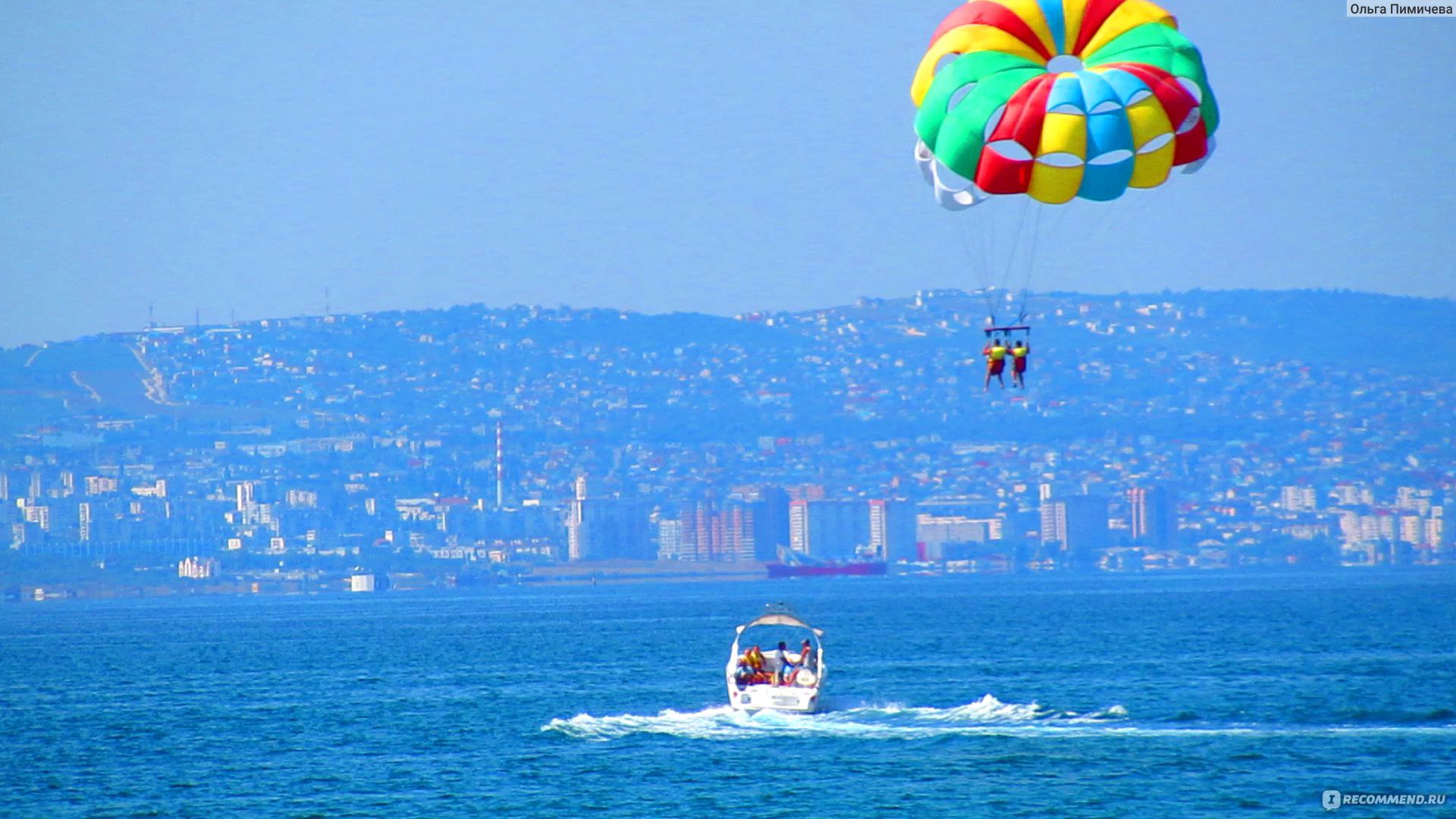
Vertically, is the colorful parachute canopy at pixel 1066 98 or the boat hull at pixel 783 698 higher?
the colorful parachute canopy at pixel 1066 98

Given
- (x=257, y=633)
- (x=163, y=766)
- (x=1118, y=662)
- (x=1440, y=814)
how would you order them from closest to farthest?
(x=1440, y=814) < (x=163, y=766) < (x=1118, y=662) < (x=257, y=633)

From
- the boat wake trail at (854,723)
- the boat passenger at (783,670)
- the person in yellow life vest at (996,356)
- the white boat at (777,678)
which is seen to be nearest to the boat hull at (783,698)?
the white boat at (777,678)

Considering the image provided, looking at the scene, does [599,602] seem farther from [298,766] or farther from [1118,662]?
[298,766]

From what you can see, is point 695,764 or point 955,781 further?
point 695,764

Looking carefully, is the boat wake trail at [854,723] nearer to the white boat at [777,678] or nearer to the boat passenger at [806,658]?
the white boat at [777,678]

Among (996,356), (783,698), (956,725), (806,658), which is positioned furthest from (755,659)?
(996,356)

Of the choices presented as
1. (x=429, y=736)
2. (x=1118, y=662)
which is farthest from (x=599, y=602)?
(x=429, y=736)

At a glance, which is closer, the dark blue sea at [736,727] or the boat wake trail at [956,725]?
the dark blue sea at [736,727]
